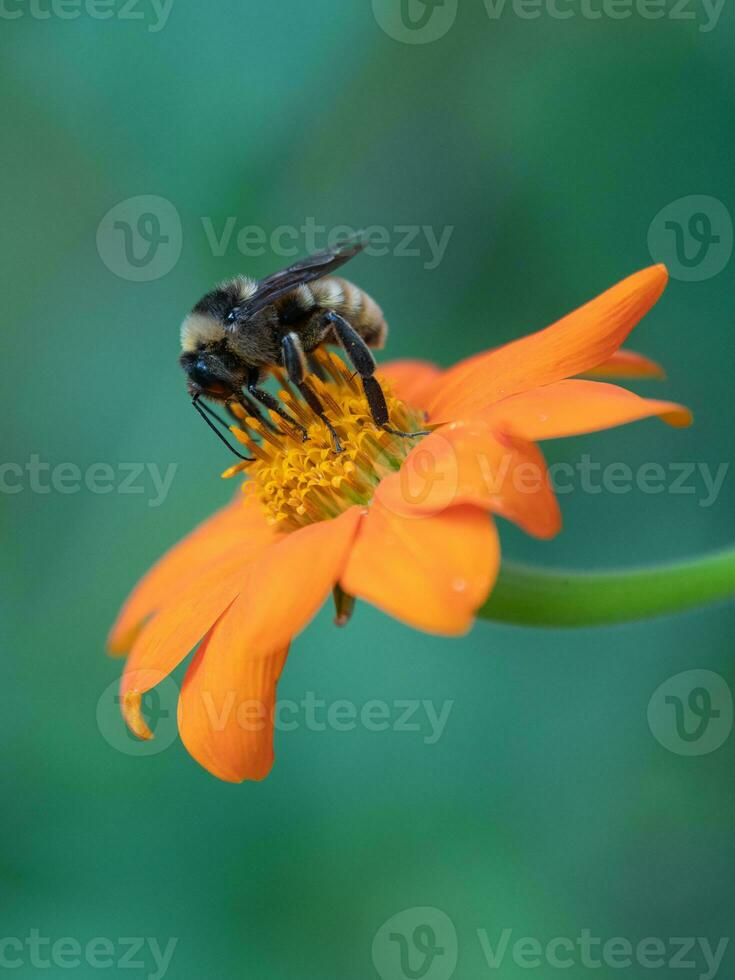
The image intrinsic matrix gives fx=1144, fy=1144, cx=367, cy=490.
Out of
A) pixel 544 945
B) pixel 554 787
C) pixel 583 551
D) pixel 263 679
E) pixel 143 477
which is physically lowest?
pixel 544 945

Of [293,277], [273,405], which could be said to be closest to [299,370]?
[273,405]

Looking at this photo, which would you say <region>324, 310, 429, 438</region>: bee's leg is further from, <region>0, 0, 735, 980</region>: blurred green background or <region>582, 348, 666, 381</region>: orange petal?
<region>0, 0, 735, 980</region>: blurred green background

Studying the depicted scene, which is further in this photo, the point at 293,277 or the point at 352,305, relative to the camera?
the point at 352,305

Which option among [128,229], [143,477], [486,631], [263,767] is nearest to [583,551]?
[486,631]

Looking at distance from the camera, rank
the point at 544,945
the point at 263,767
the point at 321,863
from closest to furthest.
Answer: the point at 263,767 → the point at 544,945 → the point at 321,863

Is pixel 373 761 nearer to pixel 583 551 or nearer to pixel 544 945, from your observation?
pixel 544 945

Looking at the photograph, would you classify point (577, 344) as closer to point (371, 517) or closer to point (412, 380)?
point (371, 517)

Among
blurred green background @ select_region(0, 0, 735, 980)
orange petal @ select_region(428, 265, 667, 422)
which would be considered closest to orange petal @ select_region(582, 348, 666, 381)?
orange petal @ select_region(428, 265, 667, 422)
